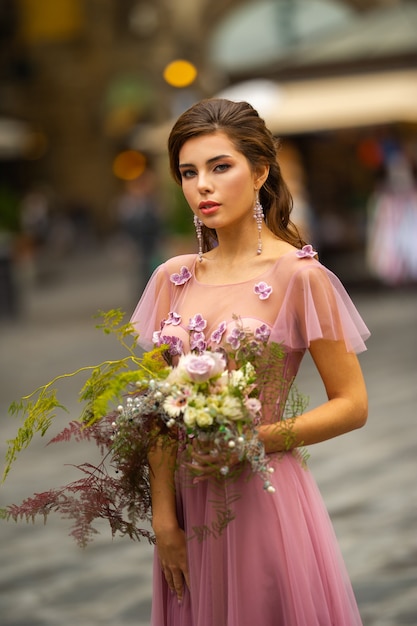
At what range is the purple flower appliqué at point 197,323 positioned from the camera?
2.97m

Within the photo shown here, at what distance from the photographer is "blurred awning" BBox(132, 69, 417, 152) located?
16.3 m

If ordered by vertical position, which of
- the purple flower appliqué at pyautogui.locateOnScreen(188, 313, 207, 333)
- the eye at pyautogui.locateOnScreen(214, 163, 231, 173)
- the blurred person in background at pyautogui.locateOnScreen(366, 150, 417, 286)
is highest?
the blurred person in background at pyautogui.locateOnScreen(366, 150, 417, 286)

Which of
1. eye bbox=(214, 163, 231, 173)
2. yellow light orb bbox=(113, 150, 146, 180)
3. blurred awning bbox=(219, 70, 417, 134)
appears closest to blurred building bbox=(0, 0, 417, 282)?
blurred awning bbox=(219, 70, 417, 134)

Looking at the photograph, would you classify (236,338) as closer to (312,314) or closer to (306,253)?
(312,314)

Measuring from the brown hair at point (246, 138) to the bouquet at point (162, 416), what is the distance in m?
0.39

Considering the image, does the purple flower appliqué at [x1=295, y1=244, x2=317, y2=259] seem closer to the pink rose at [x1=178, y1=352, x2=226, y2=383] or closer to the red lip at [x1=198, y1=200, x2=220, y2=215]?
the red lip at [x1=198, y1=200, x2=220, y2=215]

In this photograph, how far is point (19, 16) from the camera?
3809cm

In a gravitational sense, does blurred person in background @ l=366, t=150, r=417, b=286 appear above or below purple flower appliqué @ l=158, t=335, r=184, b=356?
above

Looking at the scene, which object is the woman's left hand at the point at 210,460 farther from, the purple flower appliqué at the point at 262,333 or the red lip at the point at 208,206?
the red lip at the point at 208,206

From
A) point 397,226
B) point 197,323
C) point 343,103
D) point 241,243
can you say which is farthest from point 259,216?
point 397,226

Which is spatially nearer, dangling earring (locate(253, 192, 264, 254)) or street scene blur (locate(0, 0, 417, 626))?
dangling earring (locate(253, 192, 264, 254))

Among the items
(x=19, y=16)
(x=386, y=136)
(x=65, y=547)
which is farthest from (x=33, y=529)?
(x=19, y=16)

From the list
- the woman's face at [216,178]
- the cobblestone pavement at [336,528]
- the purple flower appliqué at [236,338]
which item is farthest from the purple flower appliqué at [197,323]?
the cobblestone pavement at [336,528]

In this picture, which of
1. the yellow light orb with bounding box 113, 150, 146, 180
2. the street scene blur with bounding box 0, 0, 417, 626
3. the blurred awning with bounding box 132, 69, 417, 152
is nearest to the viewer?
the street scene blur with bounding box 0, 0, 417, 626
